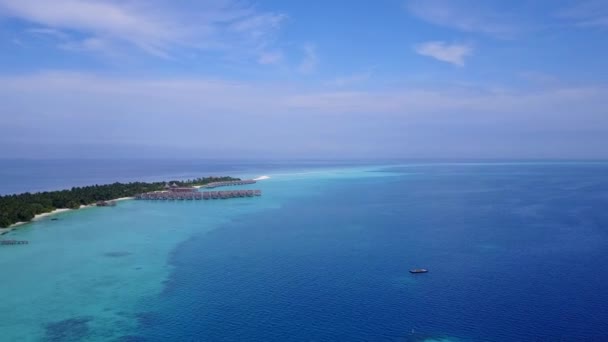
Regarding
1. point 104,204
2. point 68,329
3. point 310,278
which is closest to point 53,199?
point 104,204

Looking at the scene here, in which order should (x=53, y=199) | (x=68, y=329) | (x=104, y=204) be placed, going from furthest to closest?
(x=104, y=204), (x=53, y=199), (x=68, y=329)

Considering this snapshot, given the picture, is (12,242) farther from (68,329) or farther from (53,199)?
(68,329)

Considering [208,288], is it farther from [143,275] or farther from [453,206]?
[453,206]

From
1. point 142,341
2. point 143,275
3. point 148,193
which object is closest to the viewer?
point 142,341

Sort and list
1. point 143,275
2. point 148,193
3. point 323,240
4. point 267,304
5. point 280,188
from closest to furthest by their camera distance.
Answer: point 267,304 → point 143,275 → point 323,240 → point 148,193 → point 280,188

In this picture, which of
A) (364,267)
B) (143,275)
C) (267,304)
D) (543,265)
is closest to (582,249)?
(543,265)

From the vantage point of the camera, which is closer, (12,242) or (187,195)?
(12,242)

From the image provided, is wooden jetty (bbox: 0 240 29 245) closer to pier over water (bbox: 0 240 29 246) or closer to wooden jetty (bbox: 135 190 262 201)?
pier over water (bbox: 0 240 29 246)
